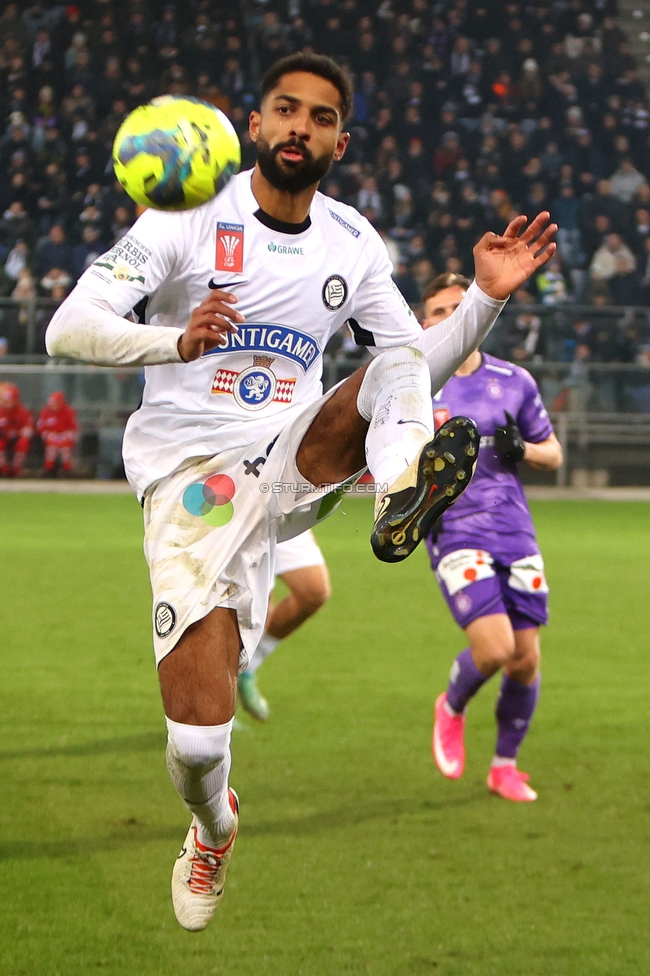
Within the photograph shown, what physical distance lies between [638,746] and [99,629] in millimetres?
4175

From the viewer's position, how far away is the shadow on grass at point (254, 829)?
5.03 metres

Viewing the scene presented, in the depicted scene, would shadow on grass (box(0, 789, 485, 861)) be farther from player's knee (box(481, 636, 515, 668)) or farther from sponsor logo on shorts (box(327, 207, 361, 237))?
sponsor logo on shorts (box(327, 207, 361, 237))

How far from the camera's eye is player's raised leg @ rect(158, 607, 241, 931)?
3.79 m

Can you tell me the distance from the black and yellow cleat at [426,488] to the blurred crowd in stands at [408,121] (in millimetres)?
15981

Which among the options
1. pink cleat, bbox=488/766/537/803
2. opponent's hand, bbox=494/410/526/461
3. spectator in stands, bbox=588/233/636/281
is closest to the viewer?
opponent's hand, bbox=494/410/526/461

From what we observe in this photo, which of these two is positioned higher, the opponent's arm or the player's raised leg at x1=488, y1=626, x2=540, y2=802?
the opponent's arm

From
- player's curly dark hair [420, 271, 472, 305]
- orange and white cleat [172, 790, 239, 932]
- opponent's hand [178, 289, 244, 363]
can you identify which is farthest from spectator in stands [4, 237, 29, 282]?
opponent's hand [178, 289, 244, 363]

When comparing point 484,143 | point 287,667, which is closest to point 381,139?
point 484,143

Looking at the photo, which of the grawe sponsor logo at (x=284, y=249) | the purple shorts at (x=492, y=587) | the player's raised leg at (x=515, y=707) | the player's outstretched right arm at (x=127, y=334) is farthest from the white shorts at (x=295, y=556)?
the player's outstretched right arm at (x=127, y=334)

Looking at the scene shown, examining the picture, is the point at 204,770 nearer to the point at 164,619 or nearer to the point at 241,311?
the point at 164,619

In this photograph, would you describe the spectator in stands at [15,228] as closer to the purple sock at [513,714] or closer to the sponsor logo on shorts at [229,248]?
the purple sock at [513,714]

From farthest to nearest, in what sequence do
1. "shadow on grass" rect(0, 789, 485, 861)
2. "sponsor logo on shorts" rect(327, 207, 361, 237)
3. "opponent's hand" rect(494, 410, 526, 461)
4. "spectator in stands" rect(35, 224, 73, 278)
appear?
1. "spectator in stands" rect(35, 224, 73, 278)
2. "opponent's hand" rect(494, 410, 526, 461)
3. "shadow on grass" rect(0, 789, 485, 861)
4. "sponsor logo on shorts" rect(327, 207, 361, 237)

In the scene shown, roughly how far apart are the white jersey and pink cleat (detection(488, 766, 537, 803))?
2.44 metres
